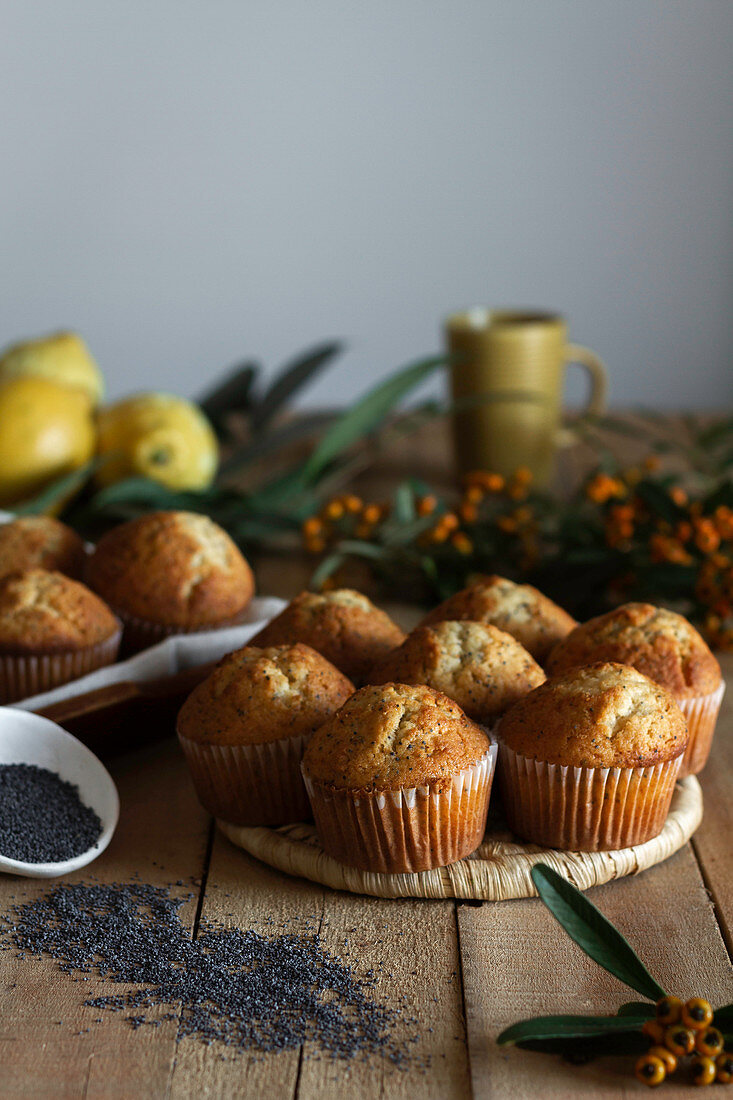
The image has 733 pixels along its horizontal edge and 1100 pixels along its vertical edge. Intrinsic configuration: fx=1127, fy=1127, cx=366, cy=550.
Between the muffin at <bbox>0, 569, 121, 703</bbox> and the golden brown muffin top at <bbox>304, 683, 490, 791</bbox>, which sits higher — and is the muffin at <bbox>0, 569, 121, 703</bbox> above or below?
below

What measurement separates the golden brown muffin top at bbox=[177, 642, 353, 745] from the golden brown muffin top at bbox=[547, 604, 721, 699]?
0.67ft

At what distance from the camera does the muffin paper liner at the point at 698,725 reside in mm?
949

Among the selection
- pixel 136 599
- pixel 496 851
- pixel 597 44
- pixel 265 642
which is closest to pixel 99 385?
pixel 136 599

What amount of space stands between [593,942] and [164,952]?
0.29m

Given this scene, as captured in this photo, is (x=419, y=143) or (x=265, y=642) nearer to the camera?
(x=265, y=642)

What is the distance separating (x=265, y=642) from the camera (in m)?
1.07

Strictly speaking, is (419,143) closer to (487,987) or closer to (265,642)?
(265,642)

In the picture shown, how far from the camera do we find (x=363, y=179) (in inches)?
114

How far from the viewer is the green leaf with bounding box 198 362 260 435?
6.26 feet

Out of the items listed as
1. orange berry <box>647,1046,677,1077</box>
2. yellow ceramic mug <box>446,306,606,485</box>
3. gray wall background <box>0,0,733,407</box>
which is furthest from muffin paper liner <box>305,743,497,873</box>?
gray wall background <box>0,0,733,407</box>

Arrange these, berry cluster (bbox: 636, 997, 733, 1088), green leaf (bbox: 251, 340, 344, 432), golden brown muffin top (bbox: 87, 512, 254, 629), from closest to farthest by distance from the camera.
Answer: berry cluster (bbox: 636, 997, 733, 1088), golden brown muffin top (bbox: 87, 512, 254, 629), green leaf (bbox: 251, 340, 344, 432)

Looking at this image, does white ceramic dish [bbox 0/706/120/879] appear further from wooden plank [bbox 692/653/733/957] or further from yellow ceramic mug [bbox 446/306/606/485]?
yellow ceramic mug [bbox 446/306/606/485]

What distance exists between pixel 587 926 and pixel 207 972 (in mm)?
258

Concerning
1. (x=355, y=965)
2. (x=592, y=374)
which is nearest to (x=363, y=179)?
(x=592, y=374)
